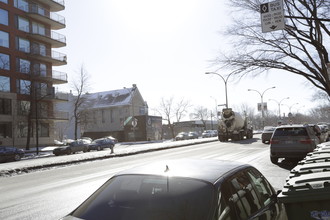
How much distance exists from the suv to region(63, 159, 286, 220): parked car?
11.4m

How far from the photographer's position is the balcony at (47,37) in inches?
1716

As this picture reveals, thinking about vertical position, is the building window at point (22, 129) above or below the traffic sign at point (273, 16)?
below

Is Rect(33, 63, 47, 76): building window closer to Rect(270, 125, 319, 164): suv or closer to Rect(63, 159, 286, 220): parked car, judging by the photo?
Rect(270, 125, 319, 164): suv

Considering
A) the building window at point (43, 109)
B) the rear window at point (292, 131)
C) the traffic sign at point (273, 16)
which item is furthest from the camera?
the building window at point (43, 109)

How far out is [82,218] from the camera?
2.99m

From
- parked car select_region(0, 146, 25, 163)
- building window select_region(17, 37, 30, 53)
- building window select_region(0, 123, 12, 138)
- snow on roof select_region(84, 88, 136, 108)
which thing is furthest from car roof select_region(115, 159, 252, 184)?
snow on roof select_region(84, 88, 136, 108)

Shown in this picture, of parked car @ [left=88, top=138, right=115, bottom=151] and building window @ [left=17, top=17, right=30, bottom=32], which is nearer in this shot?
parked car @ [left=88, top=138, right=115, bottom=151]

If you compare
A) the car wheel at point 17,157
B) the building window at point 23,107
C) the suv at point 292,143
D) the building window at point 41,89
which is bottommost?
the car wheel at point 17,157

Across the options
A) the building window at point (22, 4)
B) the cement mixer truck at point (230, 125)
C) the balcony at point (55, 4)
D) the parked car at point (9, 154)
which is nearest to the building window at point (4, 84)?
the building window at point (22, 4)

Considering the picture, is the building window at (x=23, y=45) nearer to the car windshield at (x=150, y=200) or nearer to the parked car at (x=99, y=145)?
the parked car at (x=99, y=145)

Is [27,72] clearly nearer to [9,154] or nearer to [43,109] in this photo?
[43,109]

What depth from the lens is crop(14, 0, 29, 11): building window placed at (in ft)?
137

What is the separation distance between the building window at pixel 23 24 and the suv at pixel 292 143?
37957 millimetres

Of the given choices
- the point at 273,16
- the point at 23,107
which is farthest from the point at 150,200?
the point at 23,107
